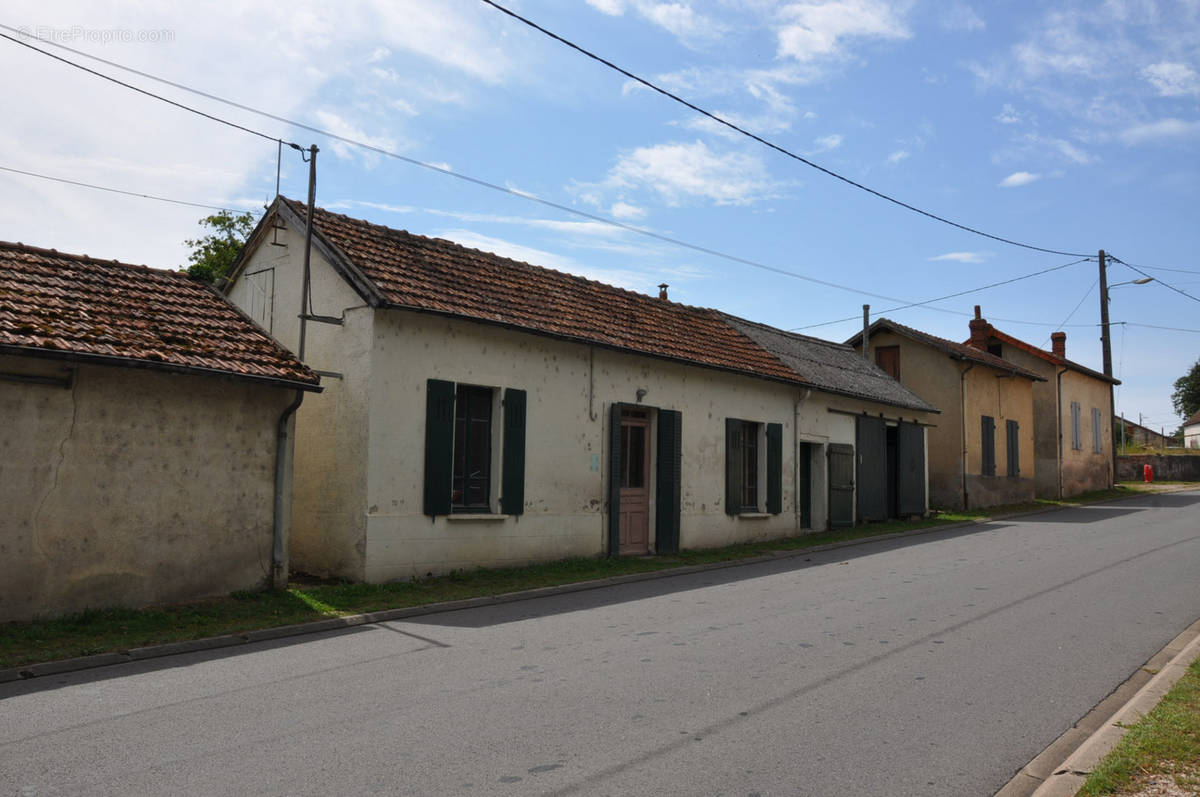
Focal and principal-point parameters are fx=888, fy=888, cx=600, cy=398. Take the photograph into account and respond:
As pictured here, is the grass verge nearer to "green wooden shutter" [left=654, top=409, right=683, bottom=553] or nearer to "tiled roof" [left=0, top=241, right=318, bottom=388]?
"tiled roof" [left=0, top=241, right=318, bottom=388]

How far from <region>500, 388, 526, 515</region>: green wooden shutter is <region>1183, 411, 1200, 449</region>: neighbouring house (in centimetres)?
8811

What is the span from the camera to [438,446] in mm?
12117

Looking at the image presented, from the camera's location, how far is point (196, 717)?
18.7 ft

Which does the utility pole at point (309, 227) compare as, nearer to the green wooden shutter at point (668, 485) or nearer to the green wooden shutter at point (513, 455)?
the green wooden shutter at point (513, 455)

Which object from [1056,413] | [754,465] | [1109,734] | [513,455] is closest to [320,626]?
[513,455]

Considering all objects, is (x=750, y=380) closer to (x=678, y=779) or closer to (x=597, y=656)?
(x=597, y=656)

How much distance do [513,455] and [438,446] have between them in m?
1.33

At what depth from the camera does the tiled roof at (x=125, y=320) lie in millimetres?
8883

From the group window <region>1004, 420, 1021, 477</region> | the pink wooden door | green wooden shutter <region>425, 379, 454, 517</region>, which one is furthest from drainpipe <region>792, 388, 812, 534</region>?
window <region>1004, 420, 1021, 477</region>

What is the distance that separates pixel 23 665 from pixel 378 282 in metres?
6.35

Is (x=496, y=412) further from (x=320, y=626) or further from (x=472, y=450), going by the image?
(x=320, y=626)

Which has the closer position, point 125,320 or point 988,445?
point 125,320

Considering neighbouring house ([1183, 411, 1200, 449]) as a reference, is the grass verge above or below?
below

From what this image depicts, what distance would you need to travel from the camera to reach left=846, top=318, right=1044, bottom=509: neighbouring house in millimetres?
27594
